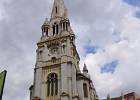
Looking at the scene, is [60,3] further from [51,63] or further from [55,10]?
[51,63]

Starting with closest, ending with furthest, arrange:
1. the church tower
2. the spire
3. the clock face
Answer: the church tower
the clock face
the spire

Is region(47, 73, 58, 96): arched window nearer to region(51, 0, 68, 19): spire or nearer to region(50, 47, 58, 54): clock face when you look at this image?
region(50, 47, 58, 54): clock face

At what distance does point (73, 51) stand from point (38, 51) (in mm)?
6577

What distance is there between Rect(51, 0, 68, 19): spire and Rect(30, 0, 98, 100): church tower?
9.29 ft

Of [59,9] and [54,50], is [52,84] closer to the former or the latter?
[54,50]

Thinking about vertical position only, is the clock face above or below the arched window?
above

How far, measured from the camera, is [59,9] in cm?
5512

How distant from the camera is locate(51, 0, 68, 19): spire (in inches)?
2094

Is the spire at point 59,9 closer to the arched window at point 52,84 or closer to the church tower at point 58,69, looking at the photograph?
the church tower at point 58,69

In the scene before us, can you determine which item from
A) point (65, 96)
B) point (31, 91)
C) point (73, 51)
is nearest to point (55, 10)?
point (73, 51)

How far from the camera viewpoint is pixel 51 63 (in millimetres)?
42750

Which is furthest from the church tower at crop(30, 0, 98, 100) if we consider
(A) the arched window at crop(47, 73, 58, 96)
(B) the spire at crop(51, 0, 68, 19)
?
(B) the spire at crop(51, 0, 68, 19)

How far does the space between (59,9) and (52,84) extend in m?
20.8

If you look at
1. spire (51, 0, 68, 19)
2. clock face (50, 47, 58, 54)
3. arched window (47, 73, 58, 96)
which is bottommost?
arched window (47, 73, 58, 96)
